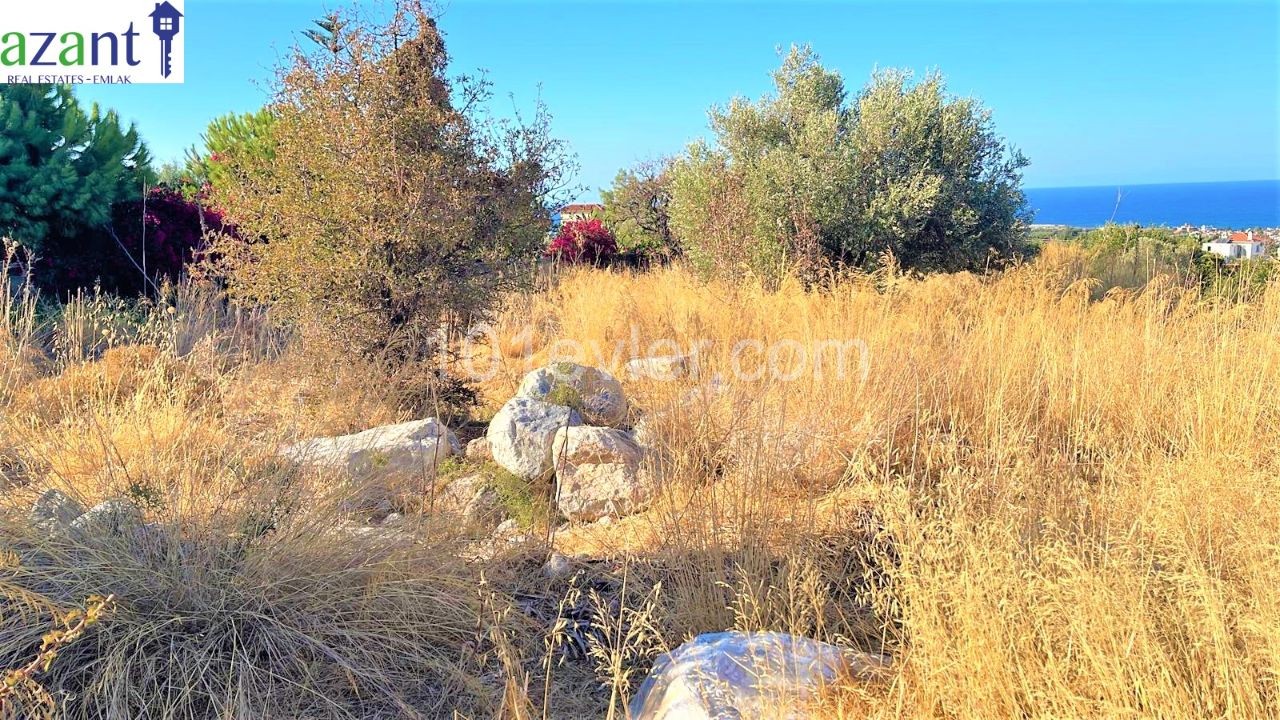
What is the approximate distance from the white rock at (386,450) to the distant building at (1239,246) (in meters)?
6.87

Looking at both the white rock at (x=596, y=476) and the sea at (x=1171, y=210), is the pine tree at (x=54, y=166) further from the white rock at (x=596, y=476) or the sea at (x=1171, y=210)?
the sea at (x=1171, y=210)

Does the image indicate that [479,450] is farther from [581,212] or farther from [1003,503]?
[581,212]

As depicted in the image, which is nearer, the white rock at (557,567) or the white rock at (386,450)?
the white rock at (557,567)

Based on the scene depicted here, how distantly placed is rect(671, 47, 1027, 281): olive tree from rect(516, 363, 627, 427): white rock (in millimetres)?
3609

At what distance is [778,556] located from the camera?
3055 millimetres

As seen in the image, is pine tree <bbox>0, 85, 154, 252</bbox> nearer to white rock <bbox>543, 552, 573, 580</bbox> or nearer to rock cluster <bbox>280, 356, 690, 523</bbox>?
rock cluster <bbox>280, 356, 690, 523</bbox>

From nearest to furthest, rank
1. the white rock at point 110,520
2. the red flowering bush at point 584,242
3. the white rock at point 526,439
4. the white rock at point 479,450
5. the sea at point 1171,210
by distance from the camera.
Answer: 1. the white rock at point 110,520
2. the white rock at point 526,439
3. the white rock at point 479,450
4. the sea at point 1171,210
5. the red flowering bush at point 584,242

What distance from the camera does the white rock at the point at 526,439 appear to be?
424 centimetres

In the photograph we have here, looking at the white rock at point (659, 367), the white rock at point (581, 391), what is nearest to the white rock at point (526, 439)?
the white rock at point (581, 391)

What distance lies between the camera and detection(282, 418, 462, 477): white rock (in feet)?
12.4

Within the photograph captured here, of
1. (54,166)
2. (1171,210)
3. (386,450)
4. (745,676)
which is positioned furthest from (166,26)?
(1171,210)

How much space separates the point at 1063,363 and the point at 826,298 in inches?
111

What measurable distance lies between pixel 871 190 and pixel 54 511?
7.68 metres

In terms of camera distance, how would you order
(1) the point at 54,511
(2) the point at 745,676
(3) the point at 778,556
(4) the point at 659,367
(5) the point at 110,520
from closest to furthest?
(2) the point at 745,676 < (5) the point at 110,520 < (1) the point at 54,511 < (3) the point at 778,556 < (4) the point at 659,367
